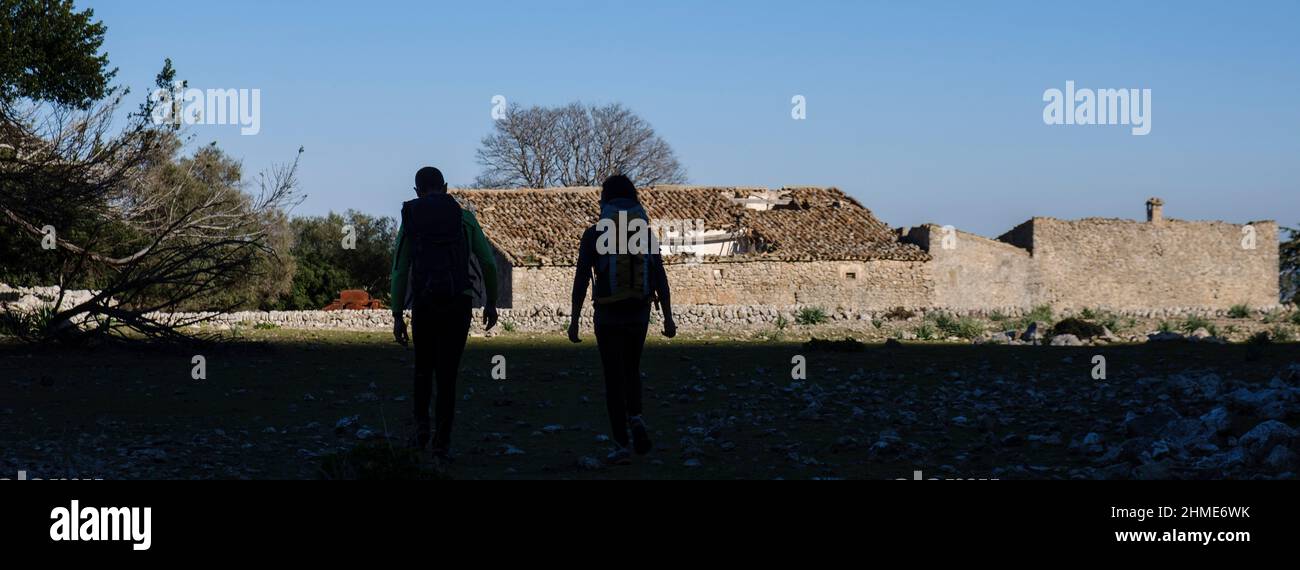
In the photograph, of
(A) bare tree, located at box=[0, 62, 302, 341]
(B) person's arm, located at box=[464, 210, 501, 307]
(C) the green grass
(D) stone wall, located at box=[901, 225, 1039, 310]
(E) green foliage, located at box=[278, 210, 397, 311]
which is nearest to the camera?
(B) person's arm, located at box=[464, 210, 501, 307]

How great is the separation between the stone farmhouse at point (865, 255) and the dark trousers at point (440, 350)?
97.3 feet

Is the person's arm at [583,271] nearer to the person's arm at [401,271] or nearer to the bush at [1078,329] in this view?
the person's arm at [401,271]

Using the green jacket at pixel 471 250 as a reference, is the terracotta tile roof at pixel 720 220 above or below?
above

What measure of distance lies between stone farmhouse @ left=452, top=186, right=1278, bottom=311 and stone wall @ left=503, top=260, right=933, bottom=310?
1.7 inches

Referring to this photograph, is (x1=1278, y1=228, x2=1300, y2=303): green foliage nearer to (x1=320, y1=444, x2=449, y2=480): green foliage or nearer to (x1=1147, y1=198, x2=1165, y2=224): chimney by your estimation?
(x1=1147, y1=198, x2=1165, y2=224): chimney

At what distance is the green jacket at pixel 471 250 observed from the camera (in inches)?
328

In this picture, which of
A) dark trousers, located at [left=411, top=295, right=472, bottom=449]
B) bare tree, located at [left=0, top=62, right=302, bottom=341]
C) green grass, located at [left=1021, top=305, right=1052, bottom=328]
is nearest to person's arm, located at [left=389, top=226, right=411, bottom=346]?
dark trousers, located at [left=411, top=295, right=472, bottom=449]

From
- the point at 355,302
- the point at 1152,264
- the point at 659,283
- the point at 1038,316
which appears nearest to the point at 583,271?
the point at 659,283

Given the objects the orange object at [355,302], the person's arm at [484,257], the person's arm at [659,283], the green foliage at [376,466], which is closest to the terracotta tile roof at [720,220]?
the orange object at [355,302]

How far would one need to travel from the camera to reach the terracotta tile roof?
4053cm

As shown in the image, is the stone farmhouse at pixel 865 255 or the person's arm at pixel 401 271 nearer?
the person's arm at pixel 401 271

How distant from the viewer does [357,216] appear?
67.6 metres
